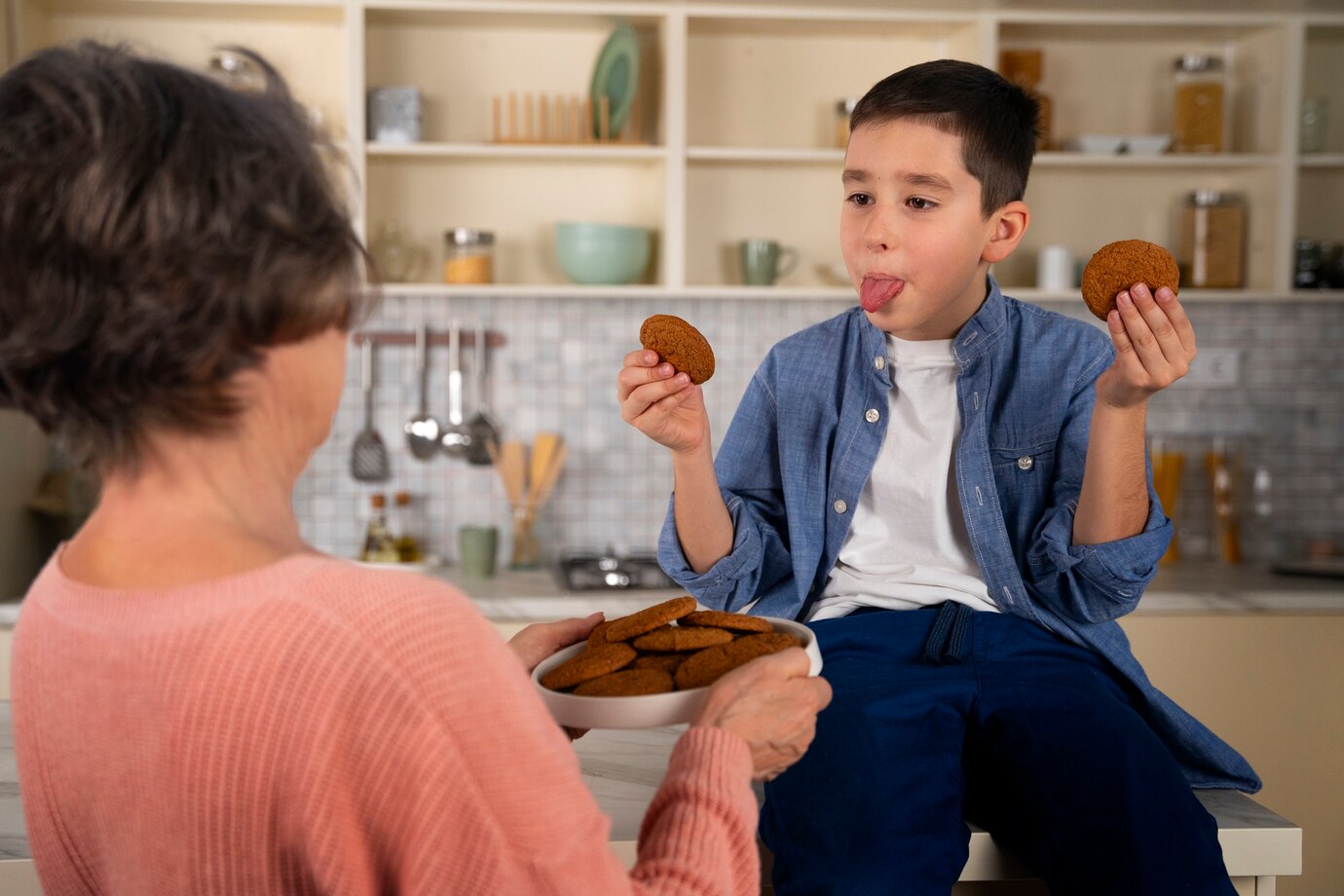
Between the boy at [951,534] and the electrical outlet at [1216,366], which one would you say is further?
the electrical outlet at [1216,366]

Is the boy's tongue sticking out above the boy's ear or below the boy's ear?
below

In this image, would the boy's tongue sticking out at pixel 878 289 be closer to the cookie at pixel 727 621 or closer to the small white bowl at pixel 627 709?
the cookie at pixel 727 621

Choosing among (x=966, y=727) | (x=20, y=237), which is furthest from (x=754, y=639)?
(x=20, y=237)

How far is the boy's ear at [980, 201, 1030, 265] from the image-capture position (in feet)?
4.70

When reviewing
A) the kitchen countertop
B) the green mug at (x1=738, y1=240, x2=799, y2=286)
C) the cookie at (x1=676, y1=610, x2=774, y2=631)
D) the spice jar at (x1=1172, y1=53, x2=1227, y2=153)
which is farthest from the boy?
the spice jar at (x1=1172, y1=53, x2=1227, y2=153)

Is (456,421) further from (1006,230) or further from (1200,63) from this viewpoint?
(1200,63)

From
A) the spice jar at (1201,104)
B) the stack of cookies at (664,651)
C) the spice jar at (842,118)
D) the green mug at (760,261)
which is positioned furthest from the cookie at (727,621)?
the spice jar at (1201,104)

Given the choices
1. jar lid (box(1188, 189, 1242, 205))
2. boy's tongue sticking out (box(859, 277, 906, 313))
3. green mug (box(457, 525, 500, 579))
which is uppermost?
jar lid (box(1188, 189, 1242, 205))

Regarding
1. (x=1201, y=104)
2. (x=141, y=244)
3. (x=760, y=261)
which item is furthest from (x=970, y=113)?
(x=1201, y=104)

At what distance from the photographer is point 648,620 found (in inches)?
40.3

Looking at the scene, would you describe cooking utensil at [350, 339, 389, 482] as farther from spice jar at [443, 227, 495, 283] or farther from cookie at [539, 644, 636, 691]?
cookie at [539, 644, 636, 691]

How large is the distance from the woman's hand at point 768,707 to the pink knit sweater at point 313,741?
0.18 m

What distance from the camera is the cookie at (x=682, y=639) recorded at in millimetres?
993

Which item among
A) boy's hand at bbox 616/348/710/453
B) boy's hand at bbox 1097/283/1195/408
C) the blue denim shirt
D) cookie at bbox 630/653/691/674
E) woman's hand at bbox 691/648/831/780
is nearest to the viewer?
woman's hand at bbox 691/648/831/780
